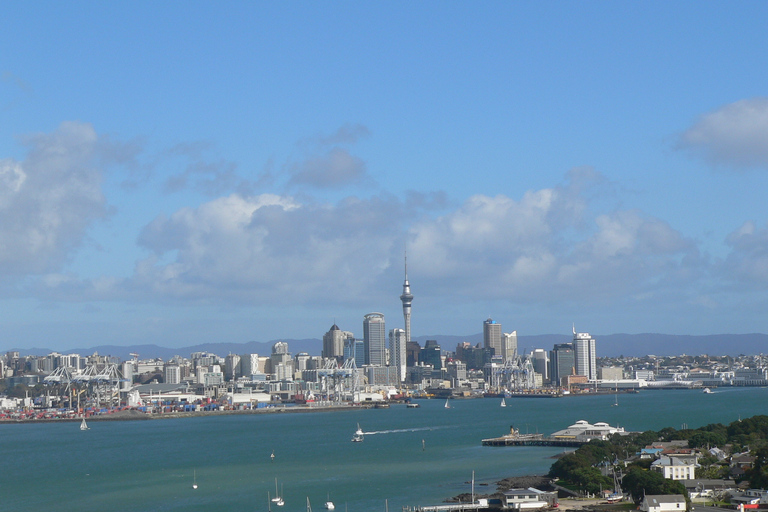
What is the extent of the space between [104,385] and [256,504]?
7835cm

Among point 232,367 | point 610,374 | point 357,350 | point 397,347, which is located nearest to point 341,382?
point 232,367

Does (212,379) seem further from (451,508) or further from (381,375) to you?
(451,508)

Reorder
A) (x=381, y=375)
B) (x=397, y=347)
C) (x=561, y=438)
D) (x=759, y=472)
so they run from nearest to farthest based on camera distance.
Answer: (x=759, y=472) < (x=561, y=438) < (x=381, y=375) < (x=397, y=347)

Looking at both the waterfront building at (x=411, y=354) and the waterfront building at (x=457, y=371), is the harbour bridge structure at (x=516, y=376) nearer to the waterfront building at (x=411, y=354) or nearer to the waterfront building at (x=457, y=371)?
the waterfront building at (x=457, y=371)

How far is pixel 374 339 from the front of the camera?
150500 mm

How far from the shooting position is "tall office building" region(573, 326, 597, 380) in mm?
134000

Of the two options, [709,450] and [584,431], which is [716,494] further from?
[584,431]

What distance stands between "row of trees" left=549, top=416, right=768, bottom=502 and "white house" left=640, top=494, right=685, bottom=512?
60 cm

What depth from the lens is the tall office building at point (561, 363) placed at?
13312 centimetres

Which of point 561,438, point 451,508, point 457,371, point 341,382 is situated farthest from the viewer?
point 457,371

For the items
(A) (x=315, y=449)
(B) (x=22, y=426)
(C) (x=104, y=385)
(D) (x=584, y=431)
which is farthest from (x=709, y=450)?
(C) (x=104, y=385)

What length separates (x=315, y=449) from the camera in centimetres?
4072

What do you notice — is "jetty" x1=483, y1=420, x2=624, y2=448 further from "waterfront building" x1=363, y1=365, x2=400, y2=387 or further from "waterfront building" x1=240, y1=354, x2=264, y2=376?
"waterfront building" x1=240, y1=354, x2=264, y2=376

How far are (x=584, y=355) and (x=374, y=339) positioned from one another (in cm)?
3138
